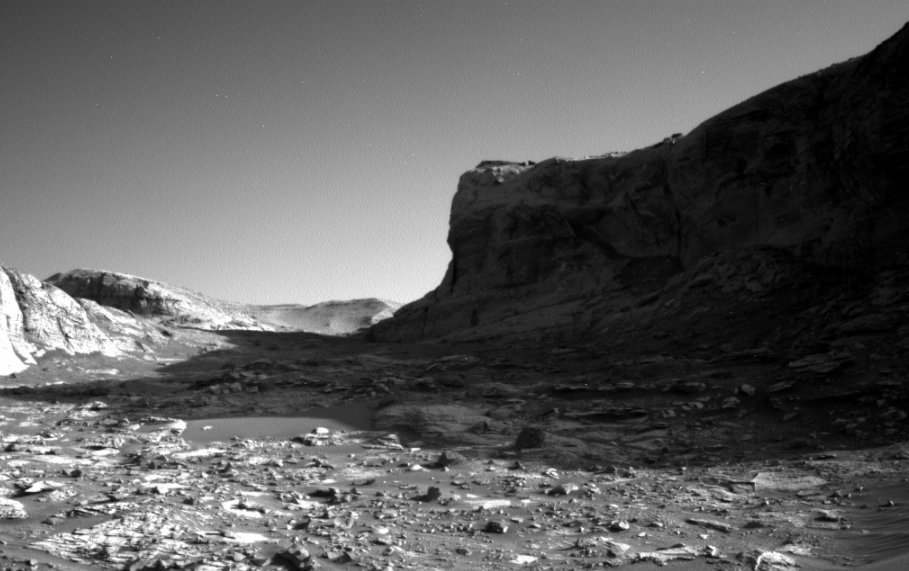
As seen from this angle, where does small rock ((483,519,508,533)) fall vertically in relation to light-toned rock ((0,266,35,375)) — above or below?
below

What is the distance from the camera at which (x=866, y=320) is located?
14.6 m

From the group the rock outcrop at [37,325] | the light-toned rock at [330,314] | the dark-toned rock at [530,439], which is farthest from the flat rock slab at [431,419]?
the light-toned rock at [330,314]

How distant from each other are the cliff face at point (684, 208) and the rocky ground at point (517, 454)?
6.49 feet

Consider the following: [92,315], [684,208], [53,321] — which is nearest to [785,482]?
[684,208]

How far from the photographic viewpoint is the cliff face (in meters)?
17.5

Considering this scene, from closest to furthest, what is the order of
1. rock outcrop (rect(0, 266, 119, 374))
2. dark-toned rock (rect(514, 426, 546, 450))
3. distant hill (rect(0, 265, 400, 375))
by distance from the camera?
dark-toned rock (rect(514, 426, 546, 450))
rock outcrop (rect(0, 266, 119, 374))
distant hill (rect(0, 265, 400, 375))

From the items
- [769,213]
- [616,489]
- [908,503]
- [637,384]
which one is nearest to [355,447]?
[616,489]

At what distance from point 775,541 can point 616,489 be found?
250 centimetres

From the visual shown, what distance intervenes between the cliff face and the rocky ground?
198 centimetres

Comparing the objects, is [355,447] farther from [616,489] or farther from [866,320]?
[866,320]

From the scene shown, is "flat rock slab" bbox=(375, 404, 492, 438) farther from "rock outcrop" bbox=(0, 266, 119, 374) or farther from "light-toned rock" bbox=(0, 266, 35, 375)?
"rock outcrop" bbox=(0, 266, 119, 374)

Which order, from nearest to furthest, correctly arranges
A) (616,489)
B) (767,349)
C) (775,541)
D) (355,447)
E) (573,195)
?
(775,541) < (616,489) < (355,447) < (767,349) < (573,195)

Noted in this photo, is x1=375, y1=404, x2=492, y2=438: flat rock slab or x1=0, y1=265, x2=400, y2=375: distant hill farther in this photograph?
x1=0, y1=265, x2=400, y2=375: distant hill

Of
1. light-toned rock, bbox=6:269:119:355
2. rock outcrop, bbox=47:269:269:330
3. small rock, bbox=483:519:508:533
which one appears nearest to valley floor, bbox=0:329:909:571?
small rock, bbox=483:519:508:533
